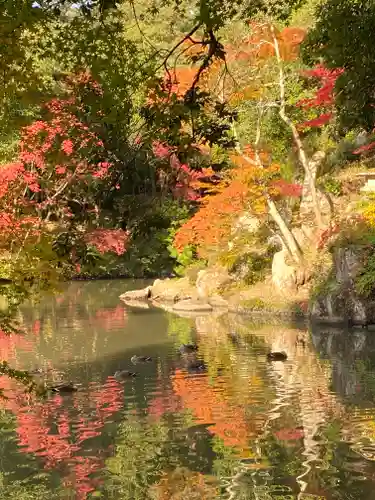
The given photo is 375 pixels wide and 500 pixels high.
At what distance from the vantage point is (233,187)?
28062 mm

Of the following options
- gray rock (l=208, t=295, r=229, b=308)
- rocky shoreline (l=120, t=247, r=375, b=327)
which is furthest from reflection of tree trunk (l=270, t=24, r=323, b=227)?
gray rock (l=208, t=295, r=229, b=308)

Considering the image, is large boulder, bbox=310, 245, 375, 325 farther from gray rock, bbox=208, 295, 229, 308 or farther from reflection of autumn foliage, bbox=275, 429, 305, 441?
reflection of autumn foliage, bbox=275, 429, 305, 441

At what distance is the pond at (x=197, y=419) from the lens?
10.6 m

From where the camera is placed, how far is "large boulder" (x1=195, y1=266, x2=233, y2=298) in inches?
1182

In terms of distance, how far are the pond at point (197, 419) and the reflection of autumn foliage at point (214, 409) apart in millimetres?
26

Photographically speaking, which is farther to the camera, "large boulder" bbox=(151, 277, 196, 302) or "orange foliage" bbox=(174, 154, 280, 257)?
"large boulder" bbox=(151, 277, 196, 302)

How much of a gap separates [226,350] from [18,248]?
44.7 ft

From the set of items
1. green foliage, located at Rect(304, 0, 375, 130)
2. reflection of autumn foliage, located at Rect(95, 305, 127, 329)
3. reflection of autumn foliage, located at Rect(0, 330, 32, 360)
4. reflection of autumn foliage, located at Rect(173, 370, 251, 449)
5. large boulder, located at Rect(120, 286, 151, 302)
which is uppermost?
green foliage, located at Rect(304, 0, 375, 130)

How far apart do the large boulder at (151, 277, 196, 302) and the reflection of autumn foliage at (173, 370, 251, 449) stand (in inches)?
571

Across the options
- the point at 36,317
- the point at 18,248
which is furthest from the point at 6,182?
the point at 18,248

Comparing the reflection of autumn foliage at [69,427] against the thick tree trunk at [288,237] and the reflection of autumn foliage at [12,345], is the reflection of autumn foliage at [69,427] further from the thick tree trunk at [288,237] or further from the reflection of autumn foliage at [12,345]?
the thick tree trunk at [288,237]

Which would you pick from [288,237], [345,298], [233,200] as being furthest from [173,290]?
[345,298]

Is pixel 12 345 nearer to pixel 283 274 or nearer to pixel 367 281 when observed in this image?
Result: pixel 283 274

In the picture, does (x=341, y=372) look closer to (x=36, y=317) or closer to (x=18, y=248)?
(x=18, y=248)
